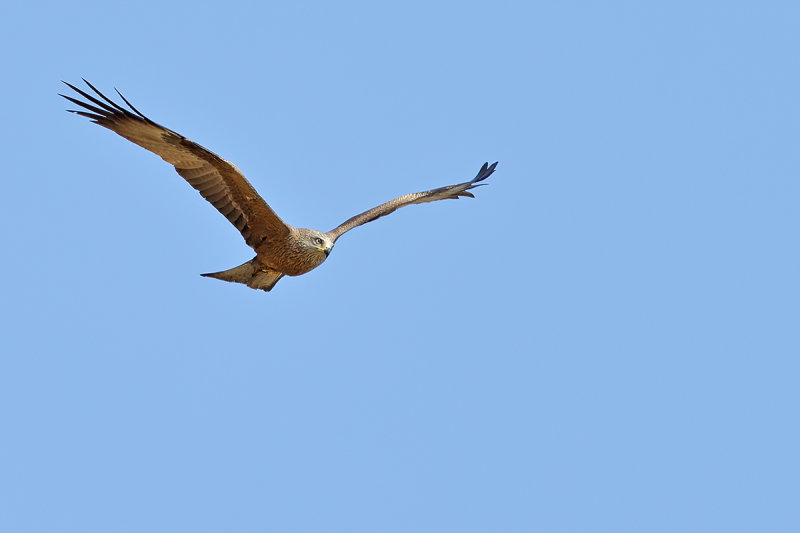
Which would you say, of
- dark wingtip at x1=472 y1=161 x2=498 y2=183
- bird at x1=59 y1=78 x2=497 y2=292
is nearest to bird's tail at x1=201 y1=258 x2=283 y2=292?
bird at x1=59 y1=78 x2=497 y2=292

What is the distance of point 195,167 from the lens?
1234cm

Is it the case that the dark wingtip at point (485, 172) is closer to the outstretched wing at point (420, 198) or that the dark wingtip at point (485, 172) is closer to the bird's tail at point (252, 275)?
the outstretched wing at point (420, 198)

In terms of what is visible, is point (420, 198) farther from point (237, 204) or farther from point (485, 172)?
point (237, 204)

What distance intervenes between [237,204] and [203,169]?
589mm

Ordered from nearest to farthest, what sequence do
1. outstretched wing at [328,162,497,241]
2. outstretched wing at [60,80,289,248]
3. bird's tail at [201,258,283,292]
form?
1. outstretched wing at [60,80,289,248]
2. bird's tail at [201,258,283,292]
3. outstretched wing at [328,162,497,241]

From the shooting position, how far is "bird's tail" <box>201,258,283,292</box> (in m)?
13.4

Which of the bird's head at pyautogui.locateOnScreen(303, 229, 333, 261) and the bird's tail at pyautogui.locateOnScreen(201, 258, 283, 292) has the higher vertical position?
the bird's head at pyautogui.locateOnScreen(303, 229, 333, 261)

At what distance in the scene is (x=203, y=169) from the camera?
1236 cm

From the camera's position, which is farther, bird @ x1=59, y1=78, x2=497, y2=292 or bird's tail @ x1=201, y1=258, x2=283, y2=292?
bird's tail @ x1=201, y1=258, x2=283, y2=292

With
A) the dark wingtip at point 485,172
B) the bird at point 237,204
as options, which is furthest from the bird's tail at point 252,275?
the dark wingtip at point 485,172

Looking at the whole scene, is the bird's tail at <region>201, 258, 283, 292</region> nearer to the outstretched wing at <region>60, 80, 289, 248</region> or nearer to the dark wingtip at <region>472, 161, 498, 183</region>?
the outstretched wing at <region>60, 80, 289, 248</region>

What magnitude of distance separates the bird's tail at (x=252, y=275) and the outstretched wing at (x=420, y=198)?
0.96 m

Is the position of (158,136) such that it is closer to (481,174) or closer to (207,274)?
(207,274)

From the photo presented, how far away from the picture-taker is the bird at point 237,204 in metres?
11.8
